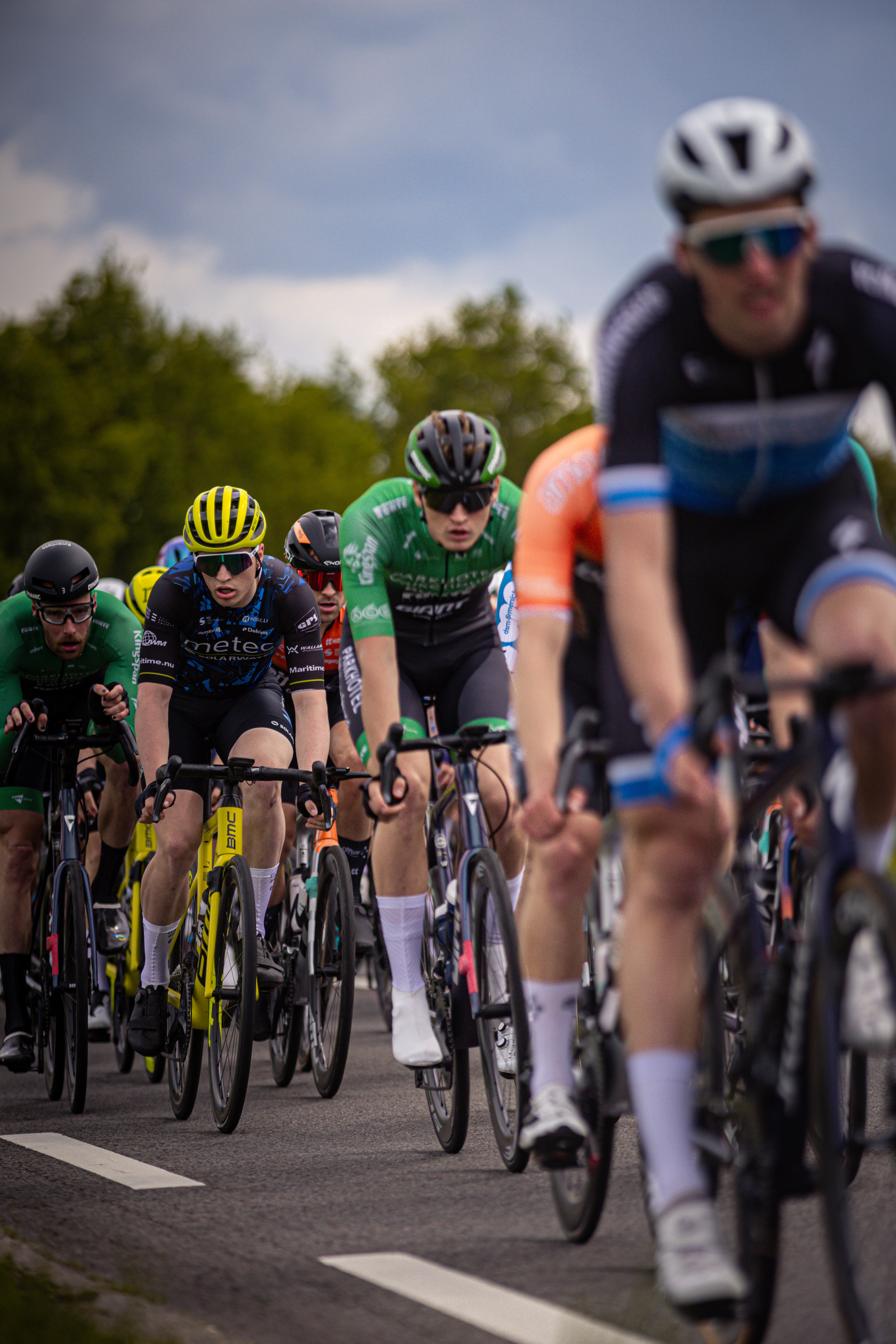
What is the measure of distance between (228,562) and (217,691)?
0.63 meters

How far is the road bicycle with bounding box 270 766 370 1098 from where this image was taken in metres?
7.41

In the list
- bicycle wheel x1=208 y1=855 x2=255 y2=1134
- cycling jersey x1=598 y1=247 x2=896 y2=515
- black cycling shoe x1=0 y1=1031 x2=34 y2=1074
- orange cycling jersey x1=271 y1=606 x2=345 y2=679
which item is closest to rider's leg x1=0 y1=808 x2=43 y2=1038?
black cycling shoe x1=0 y1=1031 x2=34 y2=1074

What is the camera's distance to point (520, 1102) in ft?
17.4

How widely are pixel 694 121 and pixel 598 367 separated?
0.52 metres

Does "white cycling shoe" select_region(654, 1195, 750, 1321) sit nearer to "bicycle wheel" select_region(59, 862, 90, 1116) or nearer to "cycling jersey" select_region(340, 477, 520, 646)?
"cycling jersey" select_region(340, 477, 520, 646)

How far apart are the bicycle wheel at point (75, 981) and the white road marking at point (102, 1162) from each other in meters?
0.70

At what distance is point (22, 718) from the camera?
26.8ft

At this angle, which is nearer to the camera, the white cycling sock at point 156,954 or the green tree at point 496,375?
the white cycling sock at point 156,954

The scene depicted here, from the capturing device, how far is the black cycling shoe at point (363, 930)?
8.38 metres

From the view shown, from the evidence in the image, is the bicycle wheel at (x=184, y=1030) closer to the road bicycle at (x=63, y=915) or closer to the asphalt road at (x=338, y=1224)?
the asphalt road at (x=338, y=1224)

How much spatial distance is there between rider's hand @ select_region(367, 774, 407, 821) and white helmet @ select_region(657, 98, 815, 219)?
129 inches

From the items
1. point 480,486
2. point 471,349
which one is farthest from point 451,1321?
point 471,349

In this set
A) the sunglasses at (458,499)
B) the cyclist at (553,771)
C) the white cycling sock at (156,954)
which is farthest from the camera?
the white cycling sock at (156,954)

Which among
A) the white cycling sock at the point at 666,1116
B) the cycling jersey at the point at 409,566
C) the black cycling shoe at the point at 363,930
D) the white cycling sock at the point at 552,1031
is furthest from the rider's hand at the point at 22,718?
the white cycling sock at the point at 666,1116
